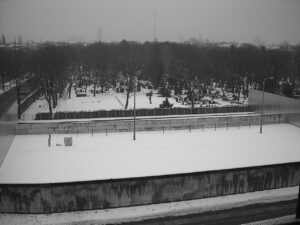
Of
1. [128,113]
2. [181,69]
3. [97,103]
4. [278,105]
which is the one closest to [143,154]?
[128,113]

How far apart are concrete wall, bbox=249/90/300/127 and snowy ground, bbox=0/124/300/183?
2207 mm

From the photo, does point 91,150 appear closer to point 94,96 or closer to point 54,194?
point 54,194

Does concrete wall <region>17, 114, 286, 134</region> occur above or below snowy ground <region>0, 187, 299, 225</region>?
above

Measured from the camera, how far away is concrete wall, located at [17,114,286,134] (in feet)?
74.7

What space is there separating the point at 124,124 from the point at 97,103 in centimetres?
1298

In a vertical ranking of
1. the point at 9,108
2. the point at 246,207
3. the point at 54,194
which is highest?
the point at 9,108

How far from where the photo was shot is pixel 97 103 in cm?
3566

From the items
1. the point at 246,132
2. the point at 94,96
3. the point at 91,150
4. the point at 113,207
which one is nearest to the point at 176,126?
the point at 246,132

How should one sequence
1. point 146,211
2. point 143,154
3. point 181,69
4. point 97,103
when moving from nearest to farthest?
point 146,211 → point 143,154 → point 97,103 → point 181,69

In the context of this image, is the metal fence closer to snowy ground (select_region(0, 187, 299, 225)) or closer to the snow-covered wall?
the snow-covered wall

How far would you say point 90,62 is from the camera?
55625mm

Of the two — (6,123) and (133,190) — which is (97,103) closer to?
(6,123)

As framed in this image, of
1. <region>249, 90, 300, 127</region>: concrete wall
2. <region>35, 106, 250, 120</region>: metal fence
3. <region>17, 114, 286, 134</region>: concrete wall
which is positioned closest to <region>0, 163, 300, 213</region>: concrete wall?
<region>17, 114, 286, 134</region>: concrete wall

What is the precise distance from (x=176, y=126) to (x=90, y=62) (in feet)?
115
